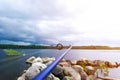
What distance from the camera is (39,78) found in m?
0.73

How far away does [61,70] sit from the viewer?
4.97 m

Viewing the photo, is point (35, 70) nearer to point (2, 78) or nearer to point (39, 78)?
point (39, 78)

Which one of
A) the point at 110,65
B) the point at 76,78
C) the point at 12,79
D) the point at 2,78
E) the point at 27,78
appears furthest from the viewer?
the point at 110,65

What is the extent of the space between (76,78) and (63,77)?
0.29 meters

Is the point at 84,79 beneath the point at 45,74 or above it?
beneath

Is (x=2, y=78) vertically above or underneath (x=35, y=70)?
underneath

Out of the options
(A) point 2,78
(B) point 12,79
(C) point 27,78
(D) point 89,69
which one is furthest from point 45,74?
(A) point 2,78

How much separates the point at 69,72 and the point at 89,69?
207 cm

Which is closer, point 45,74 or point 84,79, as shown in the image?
point 45,74

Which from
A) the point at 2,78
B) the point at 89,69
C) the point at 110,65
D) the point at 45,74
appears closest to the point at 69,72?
the point at 89,69

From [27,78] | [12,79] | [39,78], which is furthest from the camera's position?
[12,79]

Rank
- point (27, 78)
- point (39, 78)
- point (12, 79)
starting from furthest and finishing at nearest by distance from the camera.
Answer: point (12, 79) < point (27, 78) < point (39, 78)

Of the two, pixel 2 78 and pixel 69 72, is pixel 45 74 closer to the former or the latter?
pixel 69 72

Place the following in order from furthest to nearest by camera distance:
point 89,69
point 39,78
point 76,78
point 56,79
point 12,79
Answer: point 12,79
point 89,69
point 76,78
point 56,79
point 39,78
